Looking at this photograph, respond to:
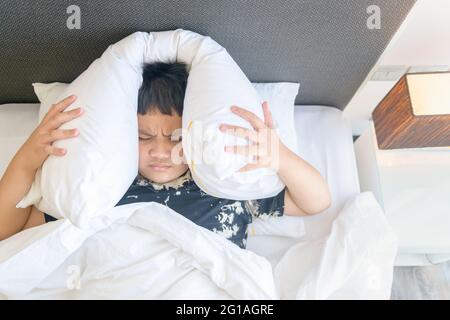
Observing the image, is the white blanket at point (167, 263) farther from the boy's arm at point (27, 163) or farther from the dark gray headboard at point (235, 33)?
the dark gray headboard at point (235, 33)

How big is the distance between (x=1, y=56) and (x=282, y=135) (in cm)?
66

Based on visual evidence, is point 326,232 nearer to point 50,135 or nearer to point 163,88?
point 163,88

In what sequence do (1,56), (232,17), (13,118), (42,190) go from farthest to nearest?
(13,118), (1,56), (232,17), (42,190)

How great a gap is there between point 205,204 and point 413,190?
54 cm

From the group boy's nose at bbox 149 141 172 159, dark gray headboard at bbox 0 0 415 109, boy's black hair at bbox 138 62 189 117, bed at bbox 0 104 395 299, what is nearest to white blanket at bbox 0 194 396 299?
bed at bbox 0 104 395 299

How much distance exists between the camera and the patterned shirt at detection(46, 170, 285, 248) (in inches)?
35.4

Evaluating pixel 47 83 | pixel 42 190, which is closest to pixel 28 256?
pixel 42 190

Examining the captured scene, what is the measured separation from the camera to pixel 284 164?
2.68 ft

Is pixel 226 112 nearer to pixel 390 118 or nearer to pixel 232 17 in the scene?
pixel 232 17

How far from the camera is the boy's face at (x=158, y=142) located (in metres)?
0.85

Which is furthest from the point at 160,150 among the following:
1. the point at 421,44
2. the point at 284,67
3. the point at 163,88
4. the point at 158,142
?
the point at 421,44

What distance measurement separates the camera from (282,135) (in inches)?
38.4

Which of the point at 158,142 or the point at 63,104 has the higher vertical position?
the point at 63,104

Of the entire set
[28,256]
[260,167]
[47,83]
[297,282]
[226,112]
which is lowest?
[297,282]
